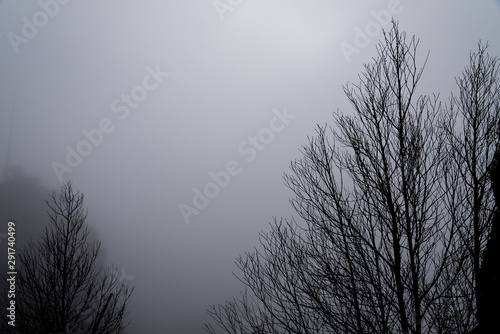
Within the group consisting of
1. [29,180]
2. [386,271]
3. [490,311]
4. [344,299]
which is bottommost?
[490,311]

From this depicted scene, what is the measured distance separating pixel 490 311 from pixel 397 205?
1.99 m

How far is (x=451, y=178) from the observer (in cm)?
444

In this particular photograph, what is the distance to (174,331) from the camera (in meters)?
54.3

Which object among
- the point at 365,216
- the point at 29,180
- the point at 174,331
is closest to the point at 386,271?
the point at 365,216

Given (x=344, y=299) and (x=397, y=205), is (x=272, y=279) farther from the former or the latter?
(x=397, y=205)

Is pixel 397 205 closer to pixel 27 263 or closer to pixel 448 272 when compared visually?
pixel 448 272

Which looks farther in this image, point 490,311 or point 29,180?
point 29,180

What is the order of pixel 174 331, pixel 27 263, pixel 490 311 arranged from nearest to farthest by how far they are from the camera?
pixel 490 311 → pixel 27 263 → pixel 174 331

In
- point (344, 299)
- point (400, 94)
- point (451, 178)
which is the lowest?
point (344, 299)

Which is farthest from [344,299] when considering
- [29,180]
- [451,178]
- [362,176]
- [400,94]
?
[29,180]

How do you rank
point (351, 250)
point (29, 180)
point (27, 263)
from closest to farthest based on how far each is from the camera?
point (351, 250) → point (27, 263) → point (29, 180)

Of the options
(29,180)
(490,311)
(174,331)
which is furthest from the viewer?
(174,331)

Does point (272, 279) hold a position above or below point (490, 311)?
above

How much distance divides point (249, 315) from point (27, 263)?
789 centimetres
